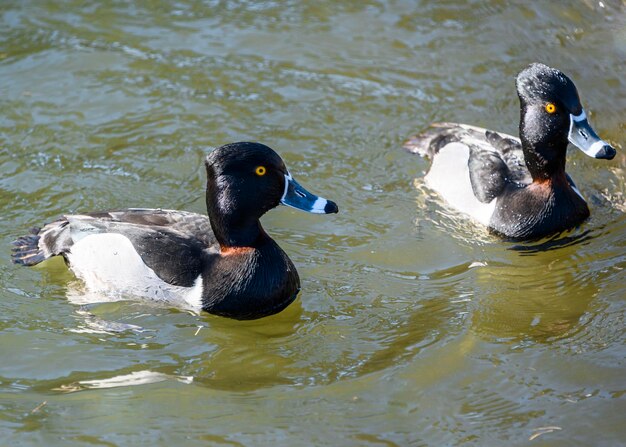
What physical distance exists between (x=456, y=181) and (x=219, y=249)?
291 centimetres

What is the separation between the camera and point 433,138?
32.7ft

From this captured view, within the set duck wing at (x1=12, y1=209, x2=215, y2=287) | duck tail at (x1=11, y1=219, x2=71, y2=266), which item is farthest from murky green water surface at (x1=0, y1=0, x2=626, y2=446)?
duck wing at (x1=12, y1=209, x2=215, y2=287)

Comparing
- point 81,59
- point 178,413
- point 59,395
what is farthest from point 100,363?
point 81,59

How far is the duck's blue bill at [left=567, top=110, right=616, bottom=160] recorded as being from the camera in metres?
8.35

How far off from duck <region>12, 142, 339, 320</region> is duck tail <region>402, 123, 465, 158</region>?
269cm

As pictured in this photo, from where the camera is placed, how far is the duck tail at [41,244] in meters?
8.02

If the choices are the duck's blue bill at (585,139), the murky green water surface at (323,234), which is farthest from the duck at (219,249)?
the duck's blue bill at (585,139)

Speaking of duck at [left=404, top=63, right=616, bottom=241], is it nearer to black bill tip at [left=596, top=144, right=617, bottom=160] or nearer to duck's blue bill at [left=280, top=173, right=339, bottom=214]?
black bill tip at [left=596, top=144, right=617, bottom=160]

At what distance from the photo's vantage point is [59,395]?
21.2ft

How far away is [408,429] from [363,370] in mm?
765

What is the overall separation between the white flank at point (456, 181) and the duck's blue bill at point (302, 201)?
2.01 metres

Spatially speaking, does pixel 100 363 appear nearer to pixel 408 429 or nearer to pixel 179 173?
pixel 408 429

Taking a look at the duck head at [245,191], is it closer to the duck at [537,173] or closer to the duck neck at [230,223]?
the duck neck at [230,223]

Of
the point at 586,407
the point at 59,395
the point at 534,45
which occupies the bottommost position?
the point at 59,395
